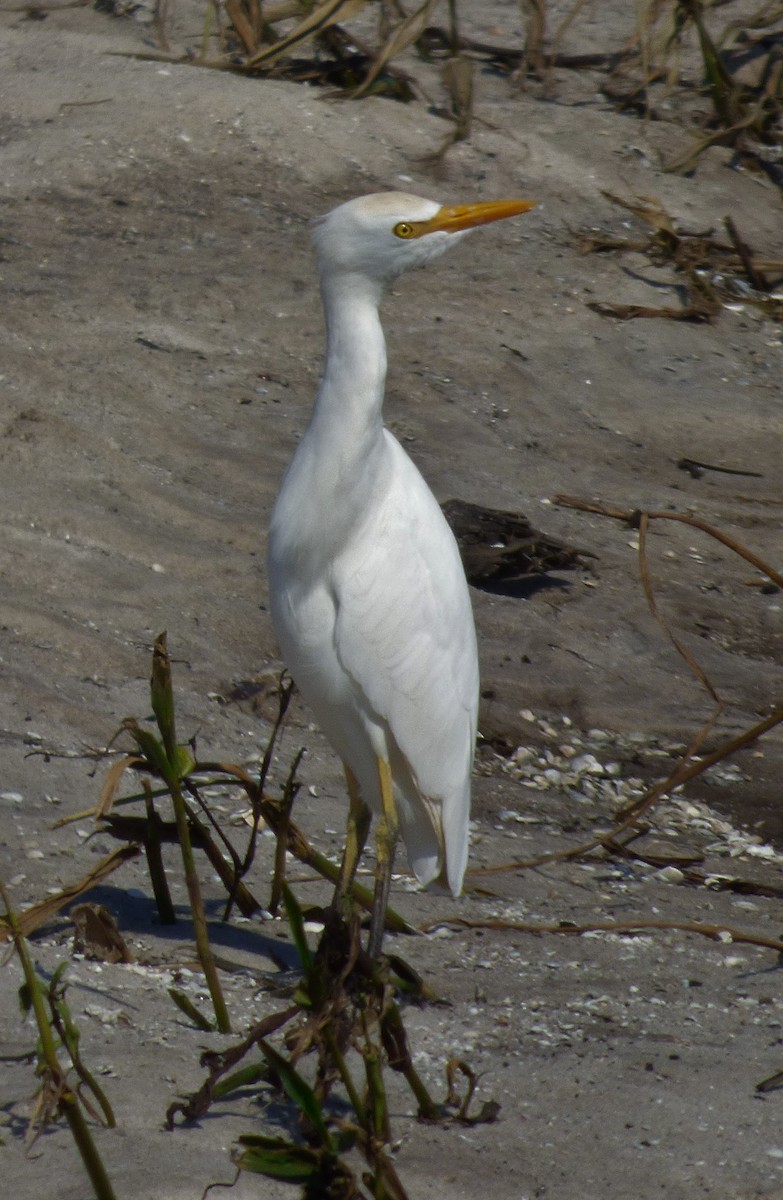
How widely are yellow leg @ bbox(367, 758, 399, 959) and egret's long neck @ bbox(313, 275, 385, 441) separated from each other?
2.40 ft

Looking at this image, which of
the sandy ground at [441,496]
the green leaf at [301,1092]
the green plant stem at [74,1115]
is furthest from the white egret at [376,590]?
the green plant stem at [74,1115]

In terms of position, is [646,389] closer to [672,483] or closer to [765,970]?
[672,483]

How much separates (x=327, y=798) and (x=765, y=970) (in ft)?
4.16

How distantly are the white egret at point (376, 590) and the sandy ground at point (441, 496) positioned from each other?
0.34 metres

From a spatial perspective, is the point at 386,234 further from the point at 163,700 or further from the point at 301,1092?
the point at 301,1092

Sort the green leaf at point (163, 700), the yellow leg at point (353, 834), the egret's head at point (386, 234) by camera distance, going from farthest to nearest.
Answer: the yellow leg at point (353, 834) → the egret's head at point (386, 234) → the green leaf at point (163, 700)

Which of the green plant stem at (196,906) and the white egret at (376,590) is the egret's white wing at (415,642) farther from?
the green plant stem at (196,906)

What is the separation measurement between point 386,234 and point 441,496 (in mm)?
2527

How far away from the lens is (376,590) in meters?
3.01

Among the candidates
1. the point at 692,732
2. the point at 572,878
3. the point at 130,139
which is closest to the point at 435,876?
the point at 572,878

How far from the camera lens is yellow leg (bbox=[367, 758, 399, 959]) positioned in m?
2.87

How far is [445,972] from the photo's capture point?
10.1 ft

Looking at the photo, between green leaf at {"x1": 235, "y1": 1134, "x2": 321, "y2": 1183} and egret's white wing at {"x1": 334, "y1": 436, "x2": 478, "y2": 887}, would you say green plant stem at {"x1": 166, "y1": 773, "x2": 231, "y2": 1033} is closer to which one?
green leaf at {"x1": 235, "y1": 1134, "x2": 321, "y2": 1183}

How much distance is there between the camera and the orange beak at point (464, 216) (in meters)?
2.78
